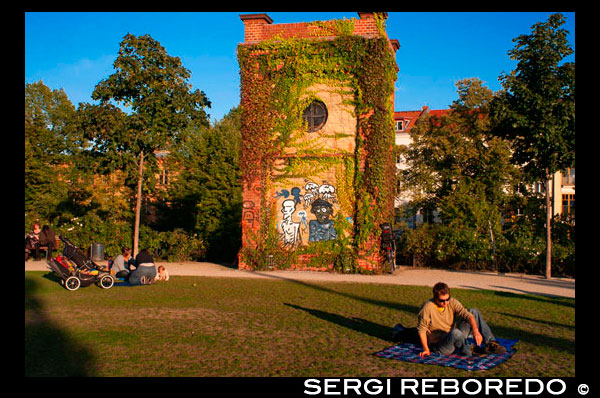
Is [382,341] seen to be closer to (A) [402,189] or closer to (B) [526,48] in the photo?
(B) [526,48]

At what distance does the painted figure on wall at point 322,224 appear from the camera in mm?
21531

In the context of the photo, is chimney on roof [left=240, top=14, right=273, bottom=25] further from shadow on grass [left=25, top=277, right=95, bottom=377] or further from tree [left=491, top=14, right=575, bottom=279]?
shadow on grass [left=25, top=277, right=95, bottom=377]

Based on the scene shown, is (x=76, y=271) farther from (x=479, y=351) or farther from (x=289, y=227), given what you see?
(x=479, y=351)

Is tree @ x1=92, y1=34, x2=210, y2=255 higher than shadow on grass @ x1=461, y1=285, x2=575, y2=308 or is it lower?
higher

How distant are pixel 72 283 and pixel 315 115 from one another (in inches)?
439

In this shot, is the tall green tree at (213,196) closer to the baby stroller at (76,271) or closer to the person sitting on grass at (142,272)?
the person sitting on grass at (142,272)

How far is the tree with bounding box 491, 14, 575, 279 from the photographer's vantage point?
17750 millimetres

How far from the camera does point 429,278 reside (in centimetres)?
1923

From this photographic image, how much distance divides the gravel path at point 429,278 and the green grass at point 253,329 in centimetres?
167

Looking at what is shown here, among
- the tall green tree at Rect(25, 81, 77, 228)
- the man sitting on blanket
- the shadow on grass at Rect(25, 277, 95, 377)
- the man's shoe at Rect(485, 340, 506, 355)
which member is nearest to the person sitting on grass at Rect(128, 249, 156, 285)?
the shadow on grass at Rect(25, 277, 95, 377)

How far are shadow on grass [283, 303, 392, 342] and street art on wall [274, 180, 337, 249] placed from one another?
9440 millimetres

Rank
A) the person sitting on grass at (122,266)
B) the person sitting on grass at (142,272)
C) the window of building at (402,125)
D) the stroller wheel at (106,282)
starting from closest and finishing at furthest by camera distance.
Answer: the stroller wheel at (106,282), the person sitting on grass at (142,272), the person sitting on grass at (122,266), the window of building at (402,125)

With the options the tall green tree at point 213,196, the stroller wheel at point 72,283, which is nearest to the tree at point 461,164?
the tall green tree at point 213,196

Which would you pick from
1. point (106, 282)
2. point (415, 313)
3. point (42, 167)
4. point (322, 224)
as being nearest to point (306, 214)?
point (322, 224)
